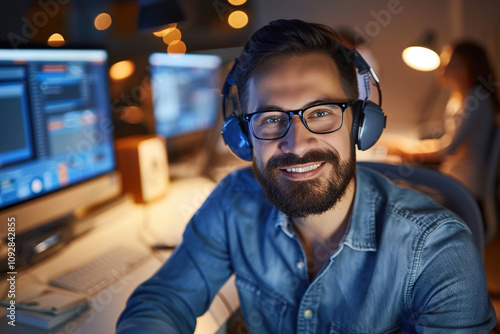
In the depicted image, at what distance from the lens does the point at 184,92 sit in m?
2.16

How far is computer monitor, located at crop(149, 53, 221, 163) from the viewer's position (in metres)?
2.00

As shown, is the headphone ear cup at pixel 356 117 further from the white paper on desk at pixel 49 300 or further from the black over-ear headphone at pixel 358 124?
the white paper on desk at pixel 49 300

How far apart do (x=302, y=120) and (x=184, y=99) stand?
4.45 feet

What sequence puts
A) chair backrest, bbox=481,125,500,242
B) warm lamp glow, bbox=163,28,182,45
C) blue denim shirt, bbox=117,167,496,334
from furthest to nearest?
warm lamp glow, bbox=163,28,182,45 < chair backrest, bbox=481,125,500,242 < blue denim shirt, bbox=117,167,496,334

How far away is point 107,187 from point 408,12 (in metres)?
2.88

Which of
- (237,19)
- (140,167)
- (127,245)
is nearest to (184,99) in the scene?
(140,167)

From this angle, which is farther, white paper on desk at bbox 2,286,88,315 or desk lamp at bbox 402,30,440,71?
desk lamp at bbox 402,30,440,71

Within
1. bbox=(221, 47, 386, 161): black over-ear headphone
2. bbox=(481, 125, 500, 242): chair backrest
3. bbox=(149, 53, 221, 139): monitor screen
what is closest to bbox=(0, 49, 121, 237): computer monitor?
bbox=(149, 53, 221, 139): monitor screen

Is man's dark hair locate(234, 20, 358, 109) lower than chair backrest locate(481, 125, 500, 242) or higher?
higher

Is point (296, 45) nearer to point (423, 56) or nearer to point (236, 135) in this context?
point (236, 135)

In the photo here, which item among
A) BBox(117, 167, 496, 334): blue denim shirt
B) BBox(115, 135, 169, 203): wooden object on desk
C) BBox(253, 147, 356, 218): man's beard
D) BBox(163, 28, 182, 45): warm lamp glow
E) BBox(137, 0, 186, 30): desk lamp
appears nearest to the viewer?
BBox(117, 167, 496, 334): blue denim shirt

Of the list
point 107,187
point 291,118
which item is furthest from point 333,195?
point 107,187

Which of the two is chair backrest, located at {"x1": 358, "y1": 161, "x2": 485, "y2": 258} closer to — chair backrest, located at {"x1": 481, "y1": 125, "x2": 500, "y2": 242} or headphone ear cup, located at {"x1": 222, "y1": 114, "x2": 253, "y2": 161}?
headphone ear cup, located at {"x1": 222, "y1": 114, "x2": 253, "y2": 161}

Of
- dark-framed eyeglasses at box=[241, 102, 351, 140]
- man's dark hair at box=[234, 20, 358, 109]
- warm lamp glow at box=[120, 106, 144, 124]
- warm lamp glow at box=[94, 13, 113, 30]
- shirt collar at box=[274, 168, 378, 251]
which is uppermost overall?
warm lamp glow at box=[94, 13, 113, 30]
